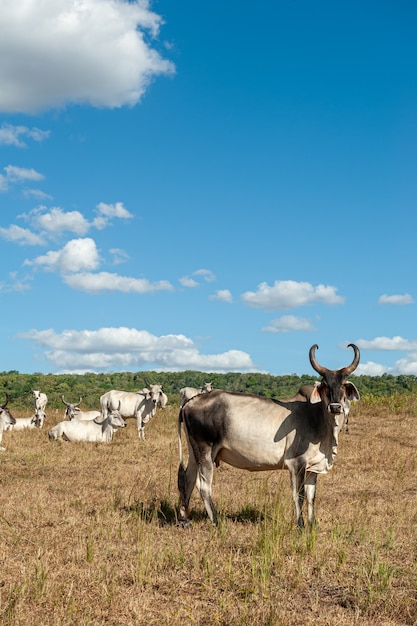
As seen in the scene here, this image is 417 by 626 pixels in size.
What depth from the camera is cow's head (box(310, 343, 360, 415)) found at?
8.05m

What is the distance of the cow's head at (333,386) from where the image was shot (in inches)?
317

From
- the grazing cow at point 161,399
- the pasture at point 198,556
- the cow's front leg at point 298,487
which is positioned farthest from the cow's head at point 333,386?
the grazing cow at point 161,399

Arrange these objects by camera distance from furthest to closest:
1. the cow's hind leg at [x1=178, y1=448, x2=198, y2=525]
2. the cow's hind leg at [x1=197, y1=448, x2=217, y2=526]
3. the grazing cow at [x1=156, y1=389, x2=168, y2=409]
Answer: the grazing cow at [x1=156, y1=389, x2=168, y2=409], the cow's hind leg at [x1=178, y1=448, x2=198, y2=525], the cow's hind leg at [x1=197, y1=448, x2=217, y2=526]

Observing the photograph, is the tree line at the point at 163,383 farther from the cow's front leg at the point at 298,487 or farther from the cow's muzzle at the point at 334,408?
the cow's muzzle at the point at 334,408

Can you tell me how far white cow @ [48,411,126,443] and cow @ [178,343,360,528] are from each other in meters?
10.1

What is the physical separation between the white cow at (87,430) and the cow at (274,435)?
10.1 meters

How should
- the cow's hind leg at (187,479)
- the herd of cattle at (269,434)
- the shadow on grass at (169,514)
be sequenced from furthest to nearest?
the cow's hind leg at (187,479), the shadow on grass at (169,514), the herd of cattle at (269,434)

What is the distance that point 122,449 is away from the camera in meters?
16.4

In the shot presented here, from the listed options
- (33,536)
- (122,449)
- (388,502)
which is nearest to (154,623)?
(33,536)

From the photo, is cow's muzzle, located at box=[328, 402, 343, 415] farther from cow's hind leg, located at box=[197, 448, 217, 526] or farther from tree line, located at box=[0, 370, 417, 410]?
tree line, located at box=[0, 370, 417, 410]

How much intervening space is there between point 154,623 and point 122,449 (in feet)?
36.6

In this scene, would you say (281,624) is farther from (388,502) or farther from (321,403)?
(388,502)

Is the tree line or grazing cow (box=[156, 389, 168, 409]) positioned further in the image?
the tree line

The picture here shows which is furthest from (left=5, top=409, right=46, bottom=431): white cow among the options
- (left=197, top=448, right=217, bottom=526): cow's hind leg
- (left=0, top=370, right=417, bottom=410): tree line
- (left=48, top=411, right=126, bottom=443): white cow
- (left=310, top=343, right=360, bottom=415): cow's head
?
(left=310, top=343, right=360, bottom=415): cow's head
